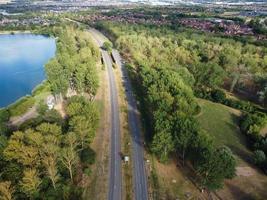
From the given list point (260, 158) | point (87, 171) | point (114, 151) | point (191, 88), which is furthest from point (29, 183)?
point (191, 88)

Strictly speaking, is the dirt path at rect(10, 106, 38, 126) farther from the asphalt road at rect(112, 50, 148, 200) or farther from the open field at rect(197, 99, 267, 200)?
the open field at rect(197, 99, 267, 200)

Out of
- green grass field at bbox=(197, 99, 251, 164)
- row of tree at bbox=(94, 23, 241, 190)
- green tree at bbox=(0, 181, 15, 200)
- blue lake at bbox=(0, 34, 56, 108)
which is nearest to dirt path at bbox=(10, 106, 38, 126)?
blue lake at bbox=(0, 34, 56, 108)

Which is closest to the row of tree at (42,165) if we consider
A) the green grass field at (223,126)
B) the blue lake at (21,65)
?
the green grass field at (223,126)

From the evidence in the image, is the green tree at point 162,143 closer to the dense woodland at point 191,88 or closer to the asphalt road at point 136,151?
the dense woodland at point 191,88

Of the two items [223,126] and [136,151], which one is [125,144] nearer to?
[136,151]

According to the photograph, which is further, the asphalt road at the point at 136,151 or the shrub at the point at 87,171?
the shrub at the point at 87,171

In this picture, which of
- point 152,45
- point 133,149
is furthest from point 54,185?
point 152,45

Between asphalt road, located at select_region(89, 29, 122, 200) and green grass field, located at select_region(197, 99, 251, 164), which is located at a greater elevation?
asphalt road, located at select_region(89, 29, 122, 200)
